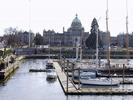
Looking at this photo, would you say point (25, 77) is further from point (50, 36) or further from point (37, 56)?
point (50, 36)

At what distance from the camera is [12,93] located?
4844 cm

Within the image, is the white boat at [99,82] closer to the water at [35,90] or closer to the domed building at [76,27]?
the water at [35,90]

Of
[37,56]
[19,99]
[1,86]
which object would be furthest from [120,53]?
[19,99]

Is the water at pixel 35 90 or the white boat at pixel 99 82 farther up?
the white boat at pixel 99 82

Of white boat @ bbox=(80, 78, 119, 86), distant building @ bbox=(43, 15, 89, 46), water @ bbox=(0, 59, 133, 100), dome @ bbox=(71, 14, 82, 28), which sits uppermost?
dome @ bbox=(71, 14, 82, 28)

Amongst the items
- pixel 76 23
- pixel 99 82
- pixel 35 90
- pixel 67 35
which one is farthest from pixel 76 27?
pixel 35 90

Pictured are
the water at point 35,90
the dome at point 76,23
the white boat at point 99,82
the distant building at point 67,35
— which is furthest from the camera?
the distant building at point 67,35

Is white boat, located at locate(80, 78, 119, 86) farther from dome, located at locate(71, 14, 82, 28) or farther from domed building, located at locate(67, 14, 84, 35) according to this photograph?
dome, located at locate(71, 14, 82, 28)

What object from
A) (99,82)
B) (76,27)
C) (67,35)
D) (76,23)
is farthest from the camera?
(67,35)

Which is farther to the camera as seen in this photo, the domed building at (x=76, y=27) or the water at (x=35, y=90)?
the domed building at (x=76, y=27)

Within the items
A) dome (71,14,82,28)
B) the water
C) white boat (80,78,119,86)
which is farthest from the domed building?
white boat (80,78,119,86)

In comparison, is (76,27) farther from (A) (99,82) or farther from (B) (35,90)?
(B) (35,90)

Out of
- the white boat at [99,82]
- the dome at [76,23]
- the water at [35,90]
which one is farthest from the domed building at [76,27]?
the white boat at [99,82]

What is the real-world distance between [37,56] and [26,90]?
71.6m
